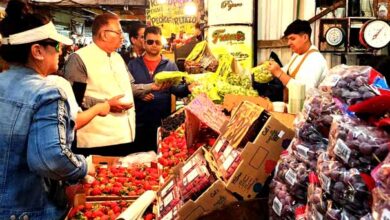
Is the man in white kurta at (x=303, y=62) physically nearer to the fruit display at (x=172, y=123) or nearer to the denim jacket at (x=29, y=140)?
the fruit display at (x=172, y=123)

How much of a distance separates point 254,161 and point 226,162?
0.73 feet

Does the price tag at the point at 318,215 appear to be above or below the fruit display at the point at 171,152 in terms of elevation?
above

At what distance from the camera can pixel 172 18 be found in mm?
7953

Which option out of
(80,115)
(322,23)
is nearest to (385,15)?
(322,23)

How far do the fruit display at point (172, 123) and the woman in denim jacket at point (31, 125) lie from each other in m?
1.92

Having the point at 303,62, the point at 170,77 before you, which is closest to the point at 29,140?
the point at 170,77

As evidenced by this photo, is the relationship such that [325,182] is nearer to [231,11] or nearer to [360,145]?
[360,145]

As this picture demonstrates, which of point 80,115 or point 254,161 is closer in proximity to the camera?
point 254,161

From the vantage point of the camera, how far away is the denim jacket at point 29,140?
79.1 inches

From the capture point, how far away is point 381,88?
49.0 inches

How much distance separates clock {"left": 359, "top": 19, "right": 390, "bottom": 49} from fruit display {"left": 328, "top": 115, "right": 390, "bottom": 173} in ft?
14.2

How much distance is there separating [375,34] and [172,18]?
12.7 feet

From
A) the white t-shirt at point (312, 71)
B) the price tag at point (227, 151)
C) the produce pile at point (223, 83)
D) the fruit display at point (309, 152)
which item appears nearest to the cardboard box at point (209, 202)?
the price tag at point (227, 151)

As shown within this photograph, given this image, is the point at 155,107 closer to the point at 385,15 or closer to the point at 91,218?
the point at 91,218
